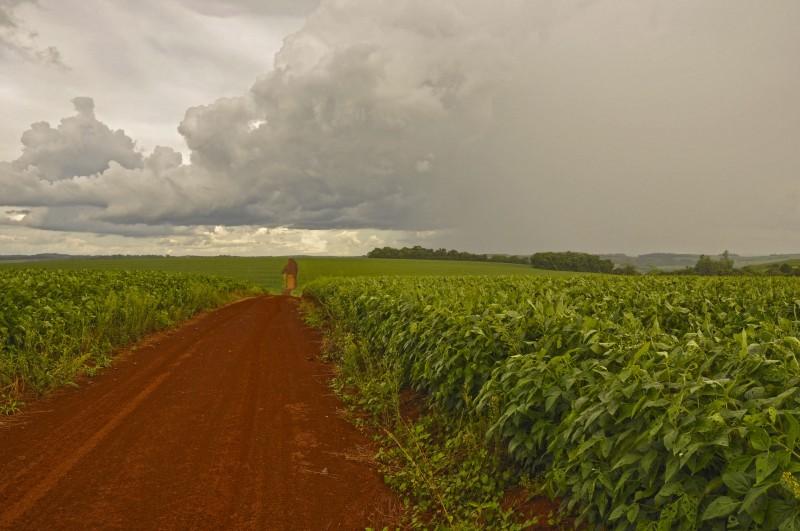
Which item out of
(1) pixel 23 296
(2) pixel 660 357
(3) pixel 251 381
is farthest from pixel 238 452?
(1) pixel 23 296

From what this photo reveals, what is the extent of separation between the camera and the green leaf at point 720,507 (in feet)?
9.59

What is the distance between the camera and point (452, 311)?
7949 mm

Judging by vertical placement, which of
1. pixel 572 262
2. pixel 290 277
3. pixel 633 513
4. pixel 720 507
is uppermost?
pixel 572 262

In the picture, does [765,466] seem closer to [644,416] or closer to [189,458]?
[644,416]

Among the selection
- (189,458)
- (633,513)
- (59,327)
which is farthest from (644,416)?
(59,327)

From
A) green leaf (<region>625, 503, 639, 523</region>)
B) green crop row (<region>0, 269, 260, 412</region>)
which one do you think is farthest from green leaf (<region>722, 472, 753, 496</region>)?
green crop row (<region>0, 269, 260, 412</region>)

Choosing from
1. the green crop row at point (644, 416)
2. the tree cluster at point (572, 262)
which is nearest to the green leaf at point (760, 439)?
the green crop row at point (644, 416)

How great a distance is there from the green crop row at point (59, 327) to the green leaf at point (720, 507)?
9.28 m

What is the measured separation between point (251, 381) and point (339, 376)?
175 cm

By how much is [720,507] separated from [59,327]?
40.3 ft

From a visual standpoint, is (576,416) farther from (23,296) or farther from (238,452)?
(23,296)

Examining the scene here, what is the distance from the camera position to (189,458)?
6293 mm

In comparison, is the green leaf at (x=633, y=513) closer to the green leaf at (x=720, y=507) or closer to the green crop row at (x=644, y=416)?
the green crop row at (x=644, y=416)

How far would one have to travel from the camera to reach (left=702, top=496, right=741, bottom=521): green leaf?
115 inches
